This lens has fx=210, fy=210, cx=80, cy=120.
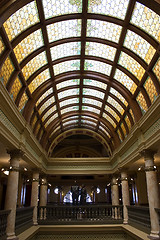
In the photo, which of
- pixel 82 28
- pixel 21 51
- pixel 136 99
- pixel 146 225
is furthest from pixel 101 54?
pixel 146 225

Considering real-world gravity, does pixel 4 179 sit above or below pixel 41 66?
below

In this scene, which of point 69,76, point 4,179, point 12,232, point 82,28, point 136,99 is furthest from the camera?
point 4,179

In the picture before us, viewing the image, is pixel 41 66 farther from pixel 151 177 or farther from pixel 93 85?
A: pixel 151 177

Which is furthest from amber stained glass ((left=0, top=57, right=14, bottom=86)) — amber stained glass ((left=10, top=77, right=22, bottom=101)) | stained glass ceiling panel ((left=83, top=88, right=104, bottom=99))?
stained glass ceiling panel ((left=83, top=88, right=104, bottom=99))

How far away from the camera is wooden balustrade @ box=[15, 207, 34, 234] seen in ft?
37.2

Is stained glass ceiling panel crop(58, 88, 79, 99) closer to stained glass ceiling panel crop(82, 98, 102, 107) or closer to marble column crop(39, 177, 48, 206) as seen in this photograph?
stained glass ceiling panel crop(82, 98, 102, 107)

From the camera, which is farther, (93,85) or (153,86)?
(93,85)

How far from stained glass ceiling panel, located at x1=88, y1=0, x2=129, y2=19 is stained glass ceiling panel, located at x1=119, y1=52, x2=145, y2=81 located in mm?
2550

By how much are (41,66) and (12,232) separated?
846cm

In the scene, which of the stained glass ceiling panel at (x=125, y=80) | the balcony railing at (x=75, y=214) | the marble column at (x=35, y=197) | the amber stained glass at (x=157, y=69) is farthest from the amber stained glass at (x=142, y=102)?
the marble column at (x=35, y=197)

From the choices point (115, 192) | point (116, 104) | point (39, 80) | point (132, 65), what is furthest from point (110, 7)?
point (115, 192)

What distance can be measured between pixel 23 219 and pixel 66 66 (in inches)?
384

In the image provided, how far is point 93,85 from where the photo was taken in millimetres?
15773

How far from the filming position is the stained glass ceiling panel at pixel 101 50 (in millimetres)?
11695
